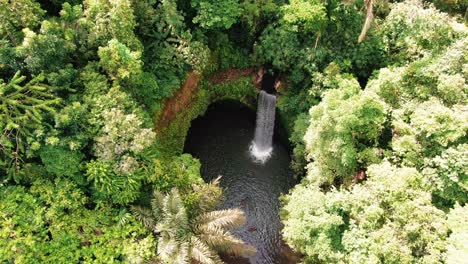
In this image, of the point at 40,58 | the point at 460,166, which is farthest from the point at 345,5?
the point at 40,58

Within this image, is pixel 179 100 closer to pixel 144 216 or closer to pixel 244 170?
pixel 244 170

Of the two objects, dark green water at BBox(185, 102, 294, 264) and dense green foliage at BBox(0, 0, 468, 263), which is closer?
dense green foliage at BBox(0, 0, 468, 263)

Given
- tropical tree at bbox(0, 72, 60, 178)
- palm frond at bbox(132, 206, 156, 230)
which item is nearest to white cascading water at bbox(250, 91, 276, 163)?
palm frond at bbox(132, 206, 156, 230)

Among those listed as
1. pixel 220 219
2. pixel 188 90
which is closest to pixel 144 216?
pixel 220 219

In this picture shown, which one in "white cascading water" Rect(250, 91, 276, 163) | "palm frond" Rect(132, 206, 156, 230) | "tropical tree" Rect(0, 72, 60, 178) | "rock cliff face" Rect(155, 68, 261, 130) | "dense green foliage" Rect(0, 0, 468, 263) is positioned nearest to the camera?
"dense green foliage" Rect(0, 0, 468, 263)

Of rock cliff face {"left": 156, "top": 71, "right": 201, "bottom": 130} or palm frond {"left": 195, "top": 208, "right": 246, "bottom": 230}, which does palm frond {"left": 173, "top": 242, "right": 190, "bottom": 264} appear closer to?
palm frond {"left": 195, "top": 208, "right": 246, "bottom": 230}

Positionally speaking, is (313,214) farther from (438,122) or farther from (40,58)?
(40,58)

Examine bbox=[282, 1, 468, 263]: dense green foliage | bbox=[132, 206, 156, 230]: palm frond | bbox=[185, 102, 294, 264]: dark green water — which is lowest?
bbox=[185, 102, 294, 264]: dark green water
